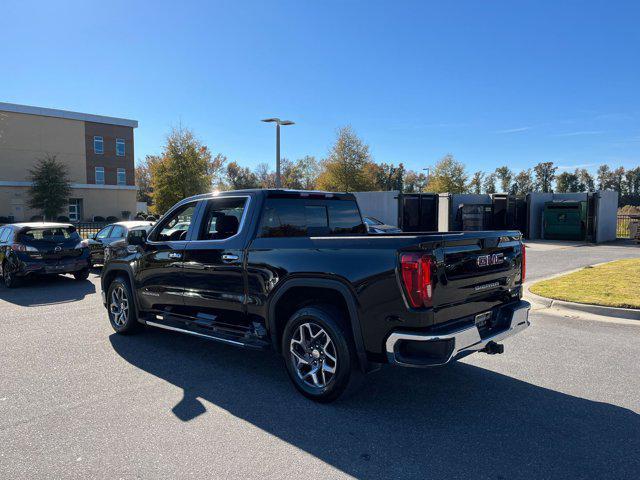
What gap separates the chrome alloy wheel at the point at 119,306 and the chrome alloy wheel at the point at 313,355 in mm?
3108

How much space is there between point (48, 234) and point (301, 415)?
9984mm


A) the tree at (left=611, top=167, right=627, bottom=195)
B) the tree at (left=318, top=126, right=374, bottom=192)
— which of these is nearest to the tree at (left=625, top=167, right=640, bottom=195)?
the tree at (left=611, top=167, right=627, bottom=195)

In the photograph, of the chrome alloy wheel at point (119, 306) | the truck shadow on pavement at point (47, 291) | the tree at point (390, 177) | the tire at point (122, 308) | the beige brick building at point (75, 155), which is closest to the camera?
the tire at point (122, 308)

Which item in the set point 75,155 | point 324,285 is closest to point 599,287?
point 324,285

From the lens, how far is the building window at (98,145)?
46562mm

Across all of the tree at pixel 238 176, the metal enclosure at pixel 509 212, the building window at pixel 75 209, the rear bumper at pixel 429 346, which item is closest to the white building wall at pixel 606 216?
the metal enclosure at pixel 509 212

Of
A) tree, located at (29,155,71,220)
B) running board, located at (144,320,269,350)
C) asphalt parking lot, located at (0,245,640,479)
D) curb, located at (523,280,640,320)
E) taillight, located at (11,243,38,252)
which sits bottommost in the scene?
asphalt parking lot, located at (0,245,640,479)

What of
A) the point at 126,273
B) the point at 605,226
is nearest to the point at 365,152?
the point at 605,226

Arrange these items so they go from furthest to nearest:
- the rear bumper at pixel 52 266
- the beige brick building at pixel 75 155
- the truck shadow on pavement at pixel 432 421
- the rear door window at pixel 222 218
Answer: the beige brick building at pixel 75 155 → the rear bumper at pixel 52 266 → the rear door window at pixel 222 218 → the truck shadow on pavement at pixel 432 421

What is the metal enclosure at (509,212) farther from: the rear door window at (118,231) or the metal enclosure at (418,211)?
the rear door window at (118,231)

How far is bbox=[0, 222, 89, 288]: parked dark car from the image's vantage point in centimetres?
1057

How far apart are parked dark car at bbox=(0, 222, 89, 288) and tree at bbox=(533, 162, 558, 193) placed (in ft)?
319

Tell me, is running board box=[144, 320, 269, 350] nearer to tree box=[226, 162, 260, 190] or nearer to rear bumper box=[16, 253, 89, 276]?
rear bumper box=[16, 253, 89, 276]

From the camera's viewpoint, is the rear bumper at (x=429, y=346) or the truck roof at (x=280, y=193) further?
the truck roof at (x=280, y=193)
